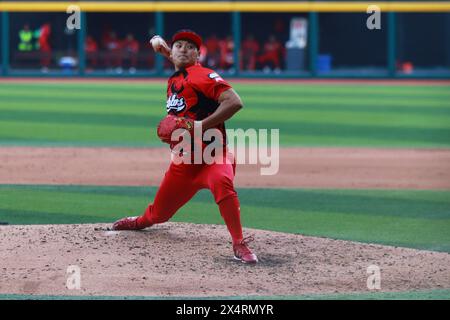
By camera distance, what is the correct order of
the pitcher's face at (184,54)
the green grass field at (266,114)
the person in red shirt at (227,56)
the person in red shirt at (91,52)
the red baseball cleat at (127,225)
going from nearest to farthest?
the pitcher's face at (184,54) < the red baseball cleat at (127,225) < the green grass field at (266,114) < the person in red shirt at (227,56) < the person in red shirt at (91,52)

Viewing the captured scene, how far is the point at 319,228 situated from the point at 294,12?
2045 centimetres

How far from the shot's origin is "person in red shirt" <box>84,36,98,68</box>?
27844 mm

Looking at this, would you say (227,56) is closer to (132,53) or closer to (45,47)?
(132,53)

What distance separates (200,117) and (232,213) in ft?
2.35

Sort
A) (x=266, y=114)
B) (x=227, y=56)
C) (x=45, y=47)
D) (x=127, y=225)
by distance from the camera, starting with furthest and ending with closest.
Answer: (x=45, y=47) → (x=227, y=56) → (x=266, y=114) → (x=127, y=225)

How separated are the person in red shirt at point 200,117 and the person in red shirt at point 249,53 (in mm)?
21050

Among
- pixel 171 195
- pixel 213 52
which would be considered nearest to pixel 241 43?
pixel 213 52

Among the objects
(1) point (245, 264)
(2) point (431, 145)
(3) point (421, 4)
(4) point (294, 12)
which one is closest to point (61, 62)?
(4) point (294, 12)

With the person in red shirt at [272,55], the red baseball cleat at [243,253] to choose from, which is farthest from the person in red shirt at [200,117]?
the person in red shirt at [272,55]

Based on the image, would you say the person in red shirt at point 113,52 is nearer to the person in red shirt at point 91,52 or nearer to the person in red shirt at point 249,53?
the person in red shirt at point 91,52

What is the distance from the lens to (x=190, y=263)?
6.37 metres

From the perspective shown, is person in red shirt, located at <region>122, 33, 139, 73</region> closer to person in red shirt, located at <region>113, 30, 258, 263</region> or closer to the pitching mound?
the pitching mound

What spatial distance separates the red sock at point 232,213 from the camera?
20.8 feet

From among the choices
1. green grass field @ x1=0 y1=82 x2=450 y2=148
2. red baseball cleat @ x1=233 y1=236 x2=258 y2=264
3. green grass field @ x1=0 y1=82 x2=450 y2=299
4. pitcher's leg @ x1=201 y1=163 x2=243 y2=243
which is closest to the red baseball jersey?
pitcher's leg @ x1=201 y1=163 x2=243 y2=243
